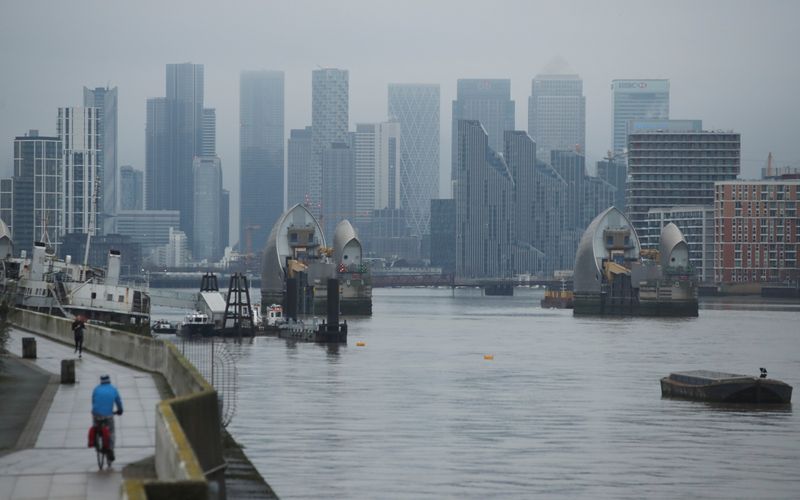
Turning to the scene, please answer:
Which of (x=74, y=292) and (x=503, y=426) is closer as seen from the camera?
(x=503, y=426)

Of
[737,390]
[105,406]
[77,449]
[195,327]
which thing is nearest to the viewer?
[105,406]

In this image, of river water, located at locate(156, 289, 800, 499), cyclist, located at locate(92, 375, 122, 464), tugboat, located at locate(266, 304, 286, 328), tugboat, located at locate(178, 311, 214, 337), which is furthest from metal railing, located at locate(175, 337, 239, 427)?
cyclist, located at locate(92, 375, 122, 464)

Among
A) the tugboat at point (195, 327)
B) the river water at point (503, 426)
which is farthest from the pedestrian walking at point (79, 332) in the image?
the tugboat at point (195, 327)

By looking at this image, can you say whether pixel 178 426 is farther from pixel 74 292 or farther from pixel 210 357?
pixel 74 292

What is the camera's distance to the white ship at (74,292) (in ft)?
363

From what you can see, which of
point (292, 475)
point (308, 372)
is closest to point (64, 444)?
point (292, 475)

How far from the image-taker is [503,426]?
55688 millimetres

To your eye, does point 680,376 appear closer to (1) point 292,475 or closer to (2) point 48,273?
(1) point 292,475

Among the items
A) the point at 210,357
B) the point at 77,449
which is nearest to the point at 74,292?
the point at 210,357

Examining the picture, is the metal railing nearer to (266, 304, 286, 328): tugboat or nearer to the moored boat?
(266, 304, 286, 328): tugboat

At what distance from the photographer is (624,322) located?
7569 inches

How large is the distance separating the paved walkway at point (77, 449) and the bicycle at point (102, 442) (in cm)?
21

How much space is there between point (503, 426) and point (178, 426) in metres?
32.3

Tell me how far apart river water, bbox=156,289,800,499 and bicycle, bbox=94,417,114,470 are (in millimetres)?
9821
